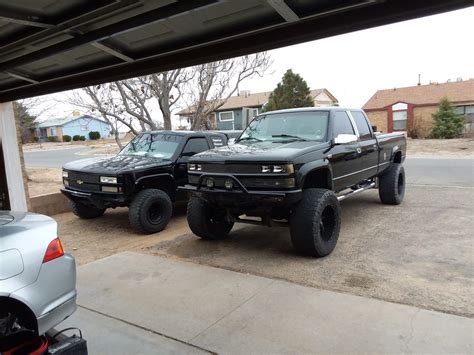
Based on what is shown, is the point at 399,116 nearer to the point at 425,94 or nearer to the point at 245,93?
the point at 425,94

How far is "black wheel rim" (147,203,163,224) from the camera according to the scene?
739 centimetres

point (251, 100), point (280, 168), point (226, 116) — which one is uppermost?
point (251, 100)

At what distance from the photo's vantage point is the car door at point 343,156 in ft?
20.6

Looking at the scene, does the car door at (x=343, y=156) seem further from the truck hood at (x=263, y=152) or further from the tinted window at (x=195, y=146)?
the tinted window at (x=195, y=146)

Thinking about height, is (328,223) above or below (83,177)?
below

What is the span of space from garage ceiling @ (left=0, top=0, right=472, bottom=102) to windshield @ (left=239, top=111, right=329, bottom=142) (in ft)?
7.09

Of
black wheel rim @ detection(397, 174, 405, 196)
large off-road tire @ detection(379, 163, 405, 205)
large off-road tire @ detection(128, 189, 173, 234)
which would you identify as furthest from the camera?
black wheel rim @ detection(397, 174, 405, 196)

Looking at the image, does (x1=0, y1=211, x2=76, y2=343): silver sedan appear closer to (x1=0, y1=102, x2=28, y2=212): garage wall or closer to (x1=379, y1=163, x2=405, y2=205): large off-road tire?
(x1=0, y1=102, x2=28, y2=212): garage wall

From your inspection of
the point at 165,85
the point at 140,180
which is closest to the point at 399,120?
the point at 165,85

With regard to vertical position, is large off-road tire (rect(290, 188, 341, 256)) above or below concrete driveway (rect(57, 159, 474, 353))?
above

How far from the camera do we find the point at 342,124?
22.7 feet

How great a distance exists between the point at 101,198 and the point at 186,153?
6.38 ft

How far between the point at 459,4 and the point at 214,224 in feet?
14.7

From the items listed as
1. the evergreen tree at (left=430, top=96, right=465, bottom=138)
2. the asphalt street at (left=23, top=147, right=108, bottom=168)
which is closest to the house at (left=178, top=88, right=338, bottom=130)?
the evergreen tree at (left=430, top=96, right=465, bottom=138)
